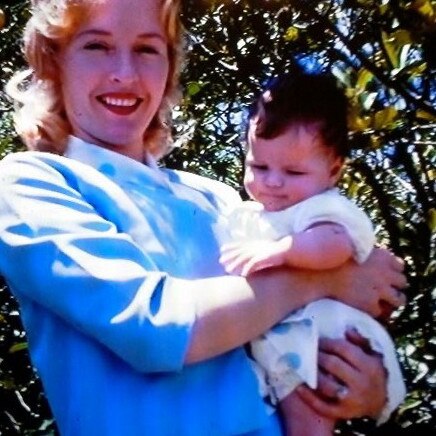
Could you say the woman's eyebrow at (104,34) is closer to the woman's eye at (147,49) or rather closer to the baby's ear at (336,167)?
the woman's eye at (147,49)

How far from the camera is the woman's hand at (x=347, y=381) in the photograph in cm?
237

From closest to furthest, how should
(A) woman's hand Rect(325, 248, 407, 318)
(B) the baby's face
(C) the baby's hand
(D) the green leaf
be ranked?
1. (C) the baby's hand
2. (A) woman's hand Rect(325, 248, 407, 318)
3. (B) the baby's face
4. (D) the green leaf

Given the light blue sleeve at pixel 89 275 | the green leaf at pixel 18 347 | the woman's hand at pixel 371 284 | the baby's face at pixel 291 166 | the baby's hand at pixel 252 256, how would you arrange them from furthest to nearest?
the green leaf at pixel 18 347, the baby's face at pixel 291 166, the woman's hand at pixel 371 284, the baby's hand at pixel 252 256, the light blue sleeve at pixel 89 275

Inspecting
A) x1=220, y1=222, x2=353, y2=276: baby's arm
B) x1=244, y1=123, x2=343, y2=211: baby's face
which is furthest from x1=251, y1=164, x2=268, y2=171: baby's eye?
x1=220, y1=222, x2=353, y2=276: baby's arm

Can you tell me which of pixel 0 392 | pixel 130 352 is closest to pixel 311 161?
pixel 130 352

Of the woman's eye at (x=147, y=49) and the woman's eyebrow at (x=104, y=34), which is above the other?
the woman's eyebrow at (x=104, y=34)

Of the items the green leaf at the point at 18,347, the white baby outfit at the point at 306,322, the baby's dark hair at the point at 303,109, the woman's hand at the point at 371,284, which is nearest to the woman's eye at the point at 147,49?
the baby's dark hair at the point at 303,109

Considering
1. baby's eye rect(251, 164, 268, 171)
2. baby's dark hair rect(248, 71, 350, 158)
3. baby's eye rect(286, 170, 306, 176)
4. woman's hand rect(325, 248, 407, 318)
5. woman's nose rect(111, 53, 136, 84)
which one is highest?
woman's nose rect(111, 53, 136, 84)

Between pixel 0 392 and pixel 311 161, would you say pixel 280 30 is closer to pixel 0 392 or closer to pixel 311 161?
pixel 311 161

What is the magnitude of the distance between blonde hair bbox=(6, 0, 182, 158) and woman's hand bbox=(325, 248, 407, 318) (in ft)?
1.88

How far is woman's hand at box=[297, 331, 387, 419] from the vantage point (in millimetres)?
2373

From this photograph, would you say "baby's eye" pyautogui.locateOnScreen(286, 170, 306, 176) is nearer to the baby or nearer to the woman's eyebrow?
the baby

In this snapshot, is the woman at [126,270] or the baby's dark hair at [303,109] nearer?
the woman at [126,270]

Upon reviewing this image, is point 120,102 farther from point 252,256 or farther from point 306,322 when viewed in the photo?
point 306,322
